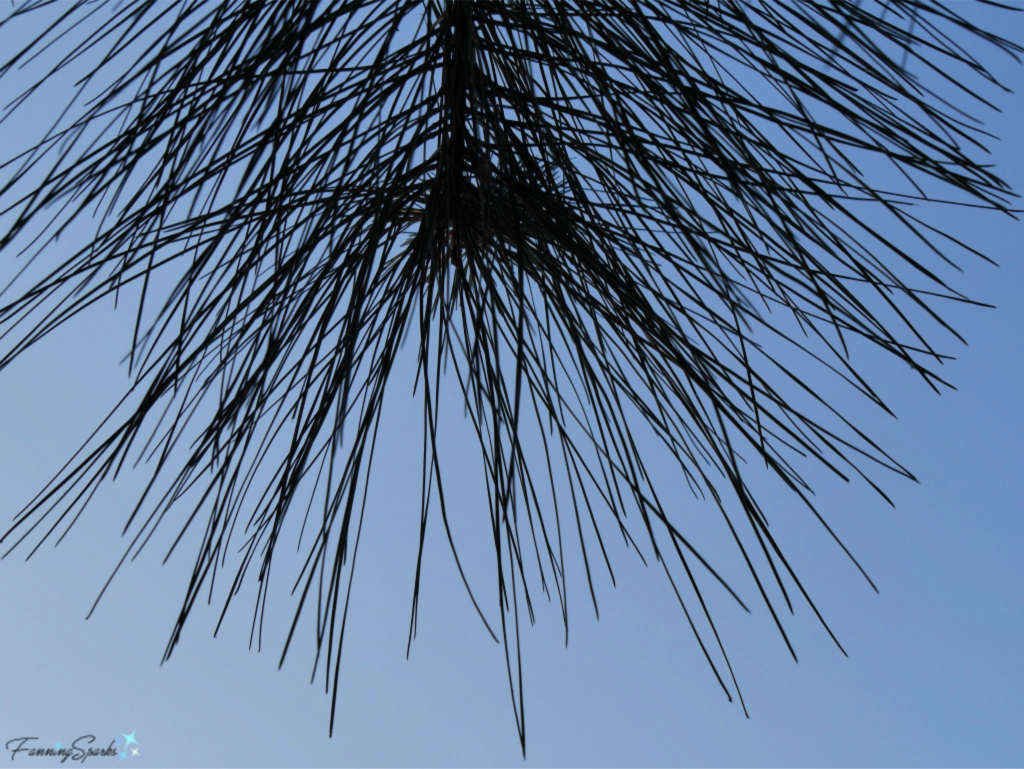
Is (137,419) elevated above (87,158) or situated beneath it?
situated beneath

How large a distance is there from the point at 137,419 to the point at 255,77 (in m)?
0.14

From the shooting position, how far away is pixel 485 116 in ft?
0.92

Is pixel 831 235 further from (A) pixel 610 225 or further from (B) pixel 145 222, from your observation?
(B) pixel 145 222

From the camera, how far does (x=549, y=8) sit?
0.31m

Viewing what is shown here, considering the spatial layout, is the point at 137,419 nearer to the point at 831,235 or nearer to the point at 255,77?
the point at 255,77

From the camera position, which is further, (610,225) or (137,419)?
(610,225)

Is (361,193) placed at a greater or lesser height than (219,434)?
greater

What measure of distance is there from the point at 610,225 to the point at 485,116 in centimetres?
12

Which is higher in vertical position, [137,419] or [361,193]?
[361,193]

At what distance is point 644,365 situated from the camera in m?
0.37

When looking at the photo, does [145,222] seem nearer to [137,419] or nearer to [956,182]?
[137,419]

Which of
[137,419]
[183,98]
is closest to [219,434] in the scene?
[137,419]

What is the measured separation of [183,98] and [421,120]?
0.10m

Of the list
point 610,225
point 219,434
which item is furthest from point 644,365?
point 219,434
